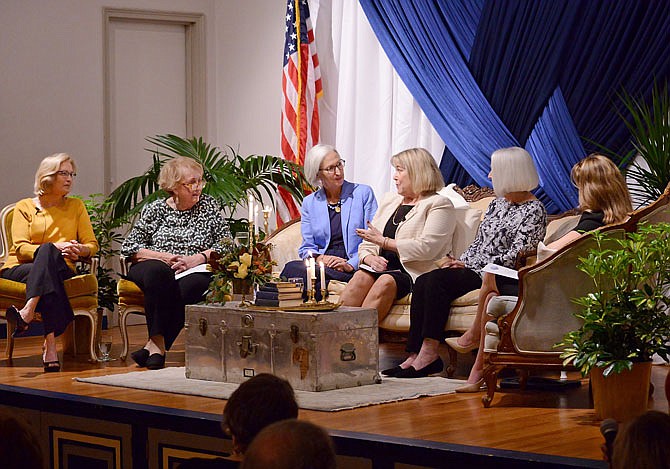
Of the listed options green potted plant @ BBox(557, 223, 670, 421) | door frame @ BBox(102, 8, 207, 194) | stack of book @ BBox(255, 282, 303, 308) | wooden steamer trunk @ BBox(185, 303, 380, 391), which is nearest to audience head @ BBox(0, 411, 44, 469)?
green potted plant @ BBox(557, 223, 670, 421)

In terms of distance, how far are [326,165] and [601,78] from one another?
5.32ft

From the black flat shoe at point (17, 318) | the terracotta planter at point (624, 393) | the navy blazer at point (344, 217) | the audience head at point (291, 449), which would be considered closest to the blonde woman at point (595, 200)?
the terracotta planter at point (624, 393)

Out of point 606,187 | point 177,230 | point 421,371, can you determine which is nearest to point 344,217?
point 177,230

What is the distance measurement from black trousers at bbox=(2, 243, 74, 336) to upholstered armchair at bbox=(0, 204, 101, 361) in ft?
0.27

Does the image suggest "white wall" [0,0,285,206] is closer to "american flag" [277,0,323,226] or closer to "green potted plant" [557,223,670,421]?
"american flag" [277,0,323,226]

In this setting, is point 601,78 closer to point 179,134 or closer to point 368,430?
point 368,430

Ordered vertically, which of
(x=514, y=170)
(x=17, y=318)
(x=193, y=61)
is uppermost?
(x=193, y=61)

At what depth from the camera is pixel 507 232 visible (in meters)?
5.32

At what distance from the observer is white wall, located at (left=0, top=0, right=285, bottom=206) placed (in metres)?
8.18

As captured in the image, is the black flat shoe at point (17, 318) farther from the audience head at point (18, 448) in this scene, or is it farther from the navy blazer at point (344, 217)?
the audience head at point (18, 448)

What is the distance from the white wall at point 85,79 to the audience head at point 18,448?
6.41 meters

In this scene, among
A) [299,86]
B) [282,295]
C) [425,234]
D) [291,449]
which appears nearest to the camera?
[291,449]

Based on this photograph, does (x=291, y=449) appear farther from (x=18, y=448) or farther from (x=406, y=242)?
(x=406, y=242)

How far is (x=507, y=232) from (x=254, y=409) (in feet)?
10.3
